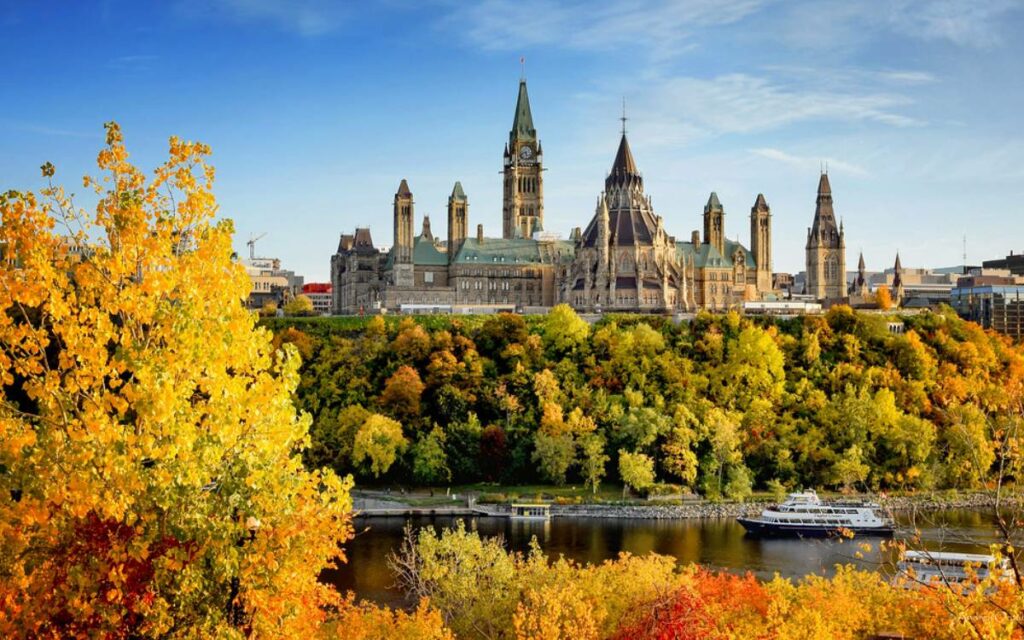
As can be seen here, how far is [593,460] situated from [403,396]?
17.8 m

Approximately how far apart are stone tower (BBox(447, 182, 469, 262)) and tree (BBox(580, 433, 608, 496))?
5445 centimetres

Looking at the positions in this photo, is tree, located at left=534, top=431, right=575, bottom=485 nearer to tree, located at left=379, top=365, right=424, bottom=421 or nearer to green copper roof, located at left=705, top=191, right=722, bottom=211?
tree, located at left=379, top=365, right=424, bottom=421

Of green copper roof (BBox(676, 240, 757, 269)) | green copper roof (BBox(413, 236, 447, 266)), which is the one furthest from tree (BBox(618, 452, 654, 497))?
green copper roof (BBox(413, 236, 447, 266))

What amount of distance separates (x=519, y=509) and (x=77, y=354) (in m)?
57.0

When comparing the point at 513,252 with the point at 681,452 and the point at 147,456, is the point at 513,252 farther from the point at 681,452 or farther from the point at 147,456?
the point at 147,456

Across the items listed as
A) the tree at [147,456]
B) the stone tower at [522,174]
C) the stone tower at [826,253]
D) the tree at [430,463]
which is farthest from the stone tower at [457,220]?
the tree at [147,456]

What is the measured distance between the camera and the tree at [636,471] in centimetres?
7462

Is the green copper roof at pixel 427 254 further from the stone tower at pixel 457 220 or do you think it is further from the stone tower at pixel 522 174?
the stone tower at pixel 522 174

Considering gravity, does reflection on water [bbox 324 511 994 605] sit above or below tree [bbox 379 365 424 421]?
below

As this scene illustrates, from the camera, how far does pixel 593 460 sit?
251 ft

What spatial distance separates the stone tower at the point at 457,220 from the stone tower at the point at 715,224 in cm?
2920

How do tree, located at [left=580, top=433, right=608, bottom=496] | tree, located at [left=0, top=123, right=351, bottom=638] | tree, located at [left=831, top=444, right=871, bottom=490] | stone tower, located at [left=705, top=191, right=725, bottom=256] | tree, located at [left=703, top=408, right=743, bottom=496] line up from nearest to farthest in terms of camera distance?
tree, located at [left=0, top=123, right=351, bottom=638] < tree, located at [left=831, top=444, right=871, bottom=490] < tree, located at [left=580, top=433, right=608, bottom=496] < tree, located at [left=703, top=408, right=743, bottom=496] < stone tower, located at [left=705, top=191, right=725, bottom=256]

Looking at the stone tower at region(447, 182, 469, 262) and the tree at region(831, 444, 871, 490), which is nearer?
the tree at region(831, 444, 871, 490)

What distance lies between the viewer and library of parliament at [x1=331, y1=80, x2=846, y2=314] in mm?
120562
